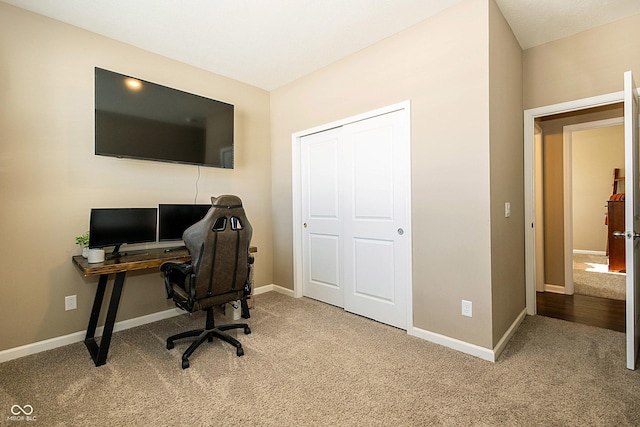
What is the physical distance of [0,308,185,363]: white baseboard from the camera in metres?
2.23

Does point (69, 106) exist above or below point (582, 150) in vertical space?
below

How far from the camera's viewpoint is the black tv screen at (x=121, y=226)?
2.39 metres

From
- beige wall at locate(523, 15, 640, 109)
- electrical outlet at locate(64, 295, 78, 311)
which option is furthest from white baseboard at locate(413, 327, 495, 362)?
electrical outlet at locate(64, 295, 78, 311)

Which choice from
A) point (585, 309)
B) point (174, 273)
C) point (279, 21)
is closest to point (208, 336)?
point (174, 273)

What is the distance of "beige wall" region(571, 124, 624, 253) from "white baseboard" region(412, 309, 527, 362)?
529cm

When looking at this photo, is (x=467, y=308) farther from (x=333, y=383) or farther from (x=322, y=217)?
(x=322, y=217)

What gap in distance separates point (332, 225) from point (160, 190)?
187cm

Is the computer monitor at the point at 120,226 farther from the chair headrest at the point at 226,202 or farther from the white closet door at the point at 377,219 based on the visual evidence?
the white closet door at the point at 377,219

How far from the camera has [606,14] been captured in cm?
239

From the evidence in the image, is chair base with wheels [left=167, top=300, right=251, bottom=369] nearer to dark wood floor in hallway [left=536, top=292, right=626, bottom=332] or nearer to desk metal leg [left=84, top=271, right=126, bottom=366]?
desk metal leg [left=84, top=271, right=126, bottom=366]

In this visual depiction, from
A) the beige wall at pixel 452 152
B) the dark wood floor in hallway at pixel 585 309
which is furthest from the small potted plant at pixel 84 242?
the dark wood floor in hallway at pixel 585 309

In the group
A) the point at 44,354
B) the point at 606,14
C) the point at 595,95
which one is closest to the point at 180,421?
the point at 44,354

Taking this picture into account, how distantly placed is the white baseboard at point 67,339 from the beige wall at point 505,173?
3087 millimetres

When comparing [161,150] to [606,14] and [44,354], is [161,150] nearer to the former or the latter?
[44,354]
